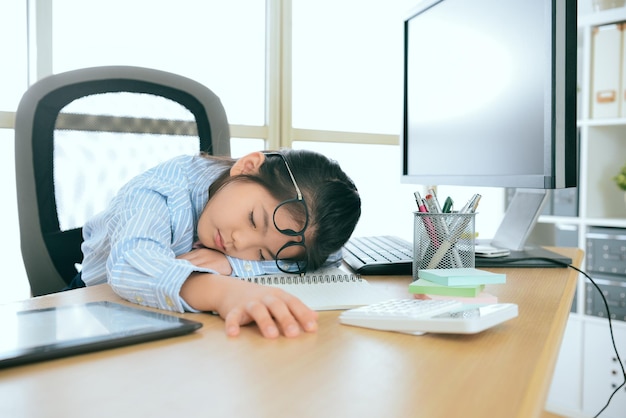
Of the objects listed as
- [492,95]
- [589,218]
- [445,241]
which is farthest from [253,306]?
[589,218]

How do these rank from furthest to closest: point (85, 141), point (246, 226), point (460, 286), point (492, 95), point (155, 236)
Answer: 1. point (85, 141)
2. point (492, 95)
3. point (246, 226)
4. point (155, 236)
5. point (460, 286)

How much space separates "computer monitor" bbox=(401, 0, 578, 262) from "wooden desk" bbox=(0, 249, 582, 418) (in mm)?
372

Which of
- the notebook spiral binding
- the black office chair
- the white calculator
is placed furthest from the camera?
the black office chair

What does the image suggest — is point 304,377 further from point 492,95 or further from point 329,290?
point 492,95

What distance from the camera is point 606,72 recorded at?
2184 mm

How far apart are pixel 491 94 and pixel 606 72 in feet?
4.80

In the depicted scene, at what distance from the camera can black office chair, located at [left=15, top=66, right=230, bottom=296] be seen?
3.66ft

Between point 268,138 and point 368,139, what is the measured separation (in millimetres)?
527

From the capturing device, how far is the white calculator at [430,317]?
500 millimetres

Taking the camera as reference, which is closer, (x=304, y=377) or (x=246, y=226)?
(x=304, y=377)

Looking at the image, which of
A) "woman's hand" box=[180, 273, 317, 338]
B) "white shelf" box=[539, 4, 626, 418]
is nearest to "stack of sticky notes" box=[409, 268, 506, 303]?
"woman's hand" box=[180, 273, 317, 338]

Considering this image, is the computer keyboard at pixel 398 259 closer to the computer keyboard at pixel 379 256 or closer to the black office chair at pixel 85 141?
the computer keyboard at pixel 379 256

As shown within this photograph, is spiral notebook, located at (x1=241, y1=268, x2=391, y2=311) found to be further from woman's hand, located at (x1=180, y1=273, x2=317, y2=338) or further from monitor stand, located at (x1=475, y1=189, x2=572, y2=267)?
monitor stand, located at (x1=475, y1=189, x2=572, y2=267)

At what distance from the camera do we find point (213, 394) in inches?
14.5
